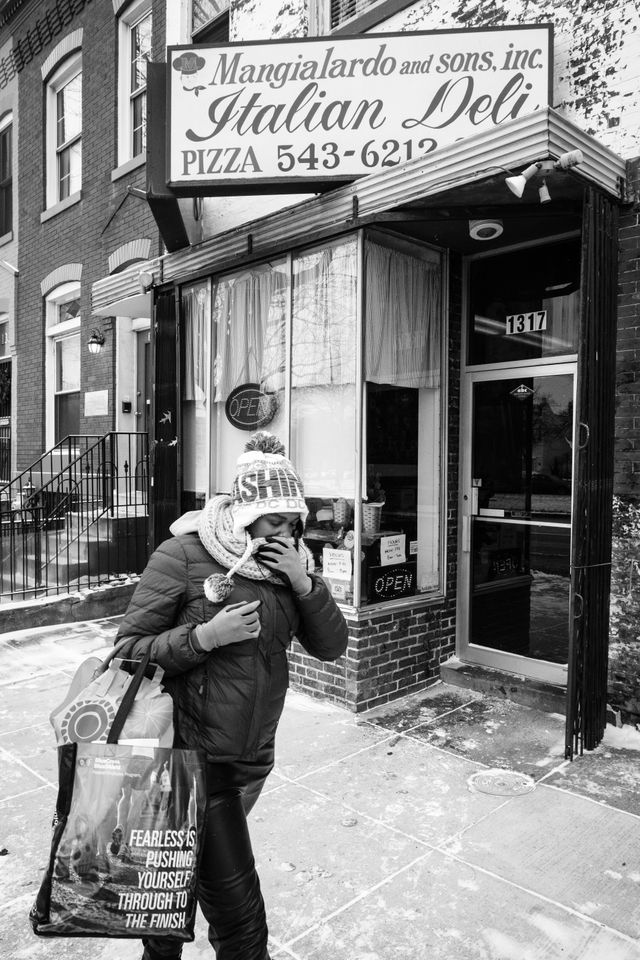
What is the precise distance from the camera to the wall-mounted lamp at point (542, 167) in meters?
3.81

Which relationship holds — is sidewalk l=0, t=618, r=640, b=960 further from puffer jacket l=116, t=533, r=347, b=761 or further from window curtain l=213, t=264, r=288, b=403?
window curtain l=213, t=264, r=288, b=403

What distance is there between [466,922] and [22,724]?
11.1ft

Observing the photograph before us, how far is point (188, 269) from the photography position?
21.5 ft

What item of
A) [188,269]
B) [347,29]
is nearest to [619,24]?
[347,29]

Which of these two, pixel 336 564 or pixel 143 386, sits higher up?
pixel 143 386

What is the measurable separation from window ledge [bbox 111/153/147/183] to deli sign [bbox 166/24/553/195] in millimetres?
4111

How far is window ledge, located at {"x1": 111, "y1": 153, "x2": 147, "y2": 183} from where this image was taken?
9.36 metres

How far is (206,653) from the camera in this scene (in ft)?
6.98

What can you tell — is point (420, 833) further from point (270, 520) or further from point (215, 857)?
point (270, 520)

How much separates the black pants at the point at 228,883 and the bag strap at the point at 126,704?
35 centimetres

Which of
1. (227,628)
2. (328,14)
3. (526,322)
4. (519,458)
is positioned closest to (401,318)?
(526,322)

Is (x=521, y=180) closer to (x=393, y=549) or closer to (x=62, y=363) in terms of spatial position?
(x=393, y=549)

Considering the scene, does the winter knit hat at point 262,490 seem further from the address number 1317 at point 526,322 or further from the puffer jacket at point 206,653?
the address number 1317 at point 526,322

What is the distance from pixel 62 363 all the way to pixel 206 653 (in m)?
A: 10.6
